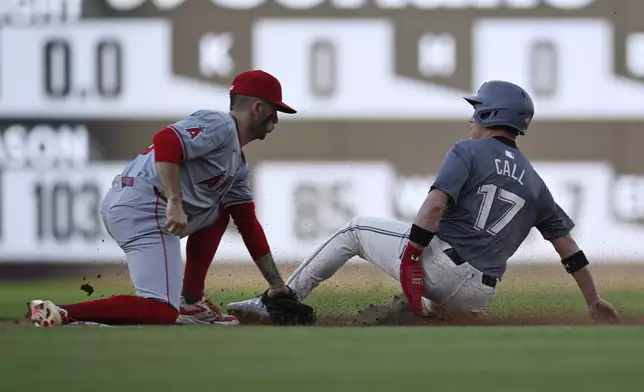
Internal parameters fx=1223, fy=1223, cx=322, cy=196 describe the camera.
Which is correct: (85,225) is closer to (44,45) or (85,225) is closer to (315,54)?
(44,45)

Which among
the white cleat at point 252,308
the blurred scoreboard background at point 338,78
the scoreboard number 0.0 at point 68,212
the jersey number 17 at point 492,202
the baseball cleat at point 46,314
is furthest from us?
the blurred scoreboard background at point 338,78

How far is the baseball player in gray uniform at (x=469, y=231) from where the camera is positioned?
191 inches

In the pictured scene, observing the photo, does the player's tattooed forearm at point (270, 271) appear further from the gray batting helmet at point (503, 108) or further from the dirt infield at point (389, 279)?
the dirt infield at point (389, 279)

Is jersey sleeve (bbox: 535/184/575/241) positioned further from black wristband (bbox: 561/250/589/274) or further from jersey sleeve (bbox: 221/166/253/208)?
jersey sleeve (bbox: 221/166/253/208)

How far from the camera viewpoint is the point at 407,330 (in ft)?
14.4

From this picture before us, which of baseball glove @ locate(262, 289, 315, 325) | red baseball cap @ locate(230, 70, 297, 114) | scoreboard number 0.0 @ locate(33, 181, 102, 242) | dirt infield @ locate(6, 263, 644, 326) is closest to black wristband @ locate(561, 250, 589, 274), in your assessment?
baseball glove @ locate(262, 289, 315, 325)

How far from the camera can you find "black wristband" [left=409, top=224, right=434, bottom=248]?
4.80 m

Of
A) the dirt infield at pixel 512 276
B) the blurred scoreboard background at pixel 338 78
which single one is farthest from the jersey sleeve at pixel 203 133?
the blurred scoreboard background at pixel 338 78

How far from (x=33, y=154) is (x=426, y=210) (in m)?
5.67

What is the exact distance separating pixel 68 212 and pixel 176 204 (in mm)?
5352

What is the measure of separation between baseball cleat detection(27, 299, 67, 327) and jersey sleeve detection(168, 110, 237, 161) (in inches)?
29.5

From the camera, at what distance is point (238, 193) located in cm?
524

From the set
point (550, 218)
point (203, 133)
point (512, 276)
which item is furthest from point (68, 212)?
point (550, 218)

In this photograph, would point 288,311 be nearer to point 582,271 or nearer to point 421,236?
point 421,236
